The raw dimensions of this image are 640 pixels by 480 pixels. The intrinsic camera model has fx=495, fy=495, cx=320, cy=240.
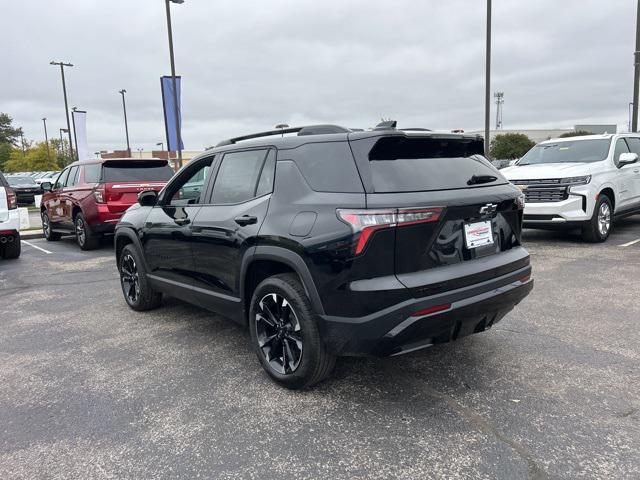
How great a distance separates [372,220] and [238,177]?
58.0 inches

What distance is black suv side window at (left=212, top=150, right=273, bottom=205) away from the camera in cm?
368

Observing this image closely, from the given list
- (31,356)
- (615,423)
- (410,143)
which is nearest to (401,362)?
(615,423)

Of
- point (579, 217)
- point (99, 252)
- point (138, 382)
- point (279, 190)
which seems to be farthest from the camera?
point (99, 252)

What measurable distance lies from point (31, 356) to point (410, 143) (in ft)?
11.9

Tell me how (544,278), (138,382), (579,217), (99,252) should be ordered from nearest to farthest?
1. (138,382)
2. (544,278)
3. (579,217)
4. (99,252)

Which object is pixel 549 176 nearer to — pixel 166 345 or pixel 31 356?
pixel 166 345

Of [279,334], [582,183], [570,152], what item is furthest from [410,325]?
[570,152]

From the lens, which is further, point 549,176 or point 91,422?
point 549,176

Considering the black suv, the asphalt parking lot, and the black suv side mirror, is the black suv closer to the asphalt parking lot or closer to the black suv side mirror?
the asphalt parking lot

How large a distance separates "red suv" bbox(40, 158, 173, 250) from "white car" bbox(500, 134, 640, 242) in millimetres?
6816

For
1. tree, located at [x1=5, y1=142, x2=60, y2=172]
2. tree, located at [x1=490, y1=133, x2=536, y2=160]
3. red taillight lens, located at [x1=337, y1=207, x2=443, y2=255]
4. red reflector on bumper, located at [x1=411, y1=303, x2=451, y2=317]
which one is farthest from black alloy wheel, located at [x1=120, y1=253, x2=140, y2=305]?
tree, located at [x1=5, y1=142, x2=60, y2=172]

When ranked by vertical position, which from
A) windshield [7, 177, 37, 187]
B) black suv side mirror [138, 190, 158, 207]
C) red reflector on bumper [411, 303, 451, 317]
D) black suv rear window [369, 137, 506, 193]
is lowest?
red reflector on bumper [411, 303, 451, 317]

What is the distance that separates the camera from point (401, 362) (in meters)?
3.79

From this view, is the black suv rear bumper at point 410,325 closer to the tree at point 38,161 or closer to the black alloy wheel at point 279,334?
the black alloy wheel at point 279,334
